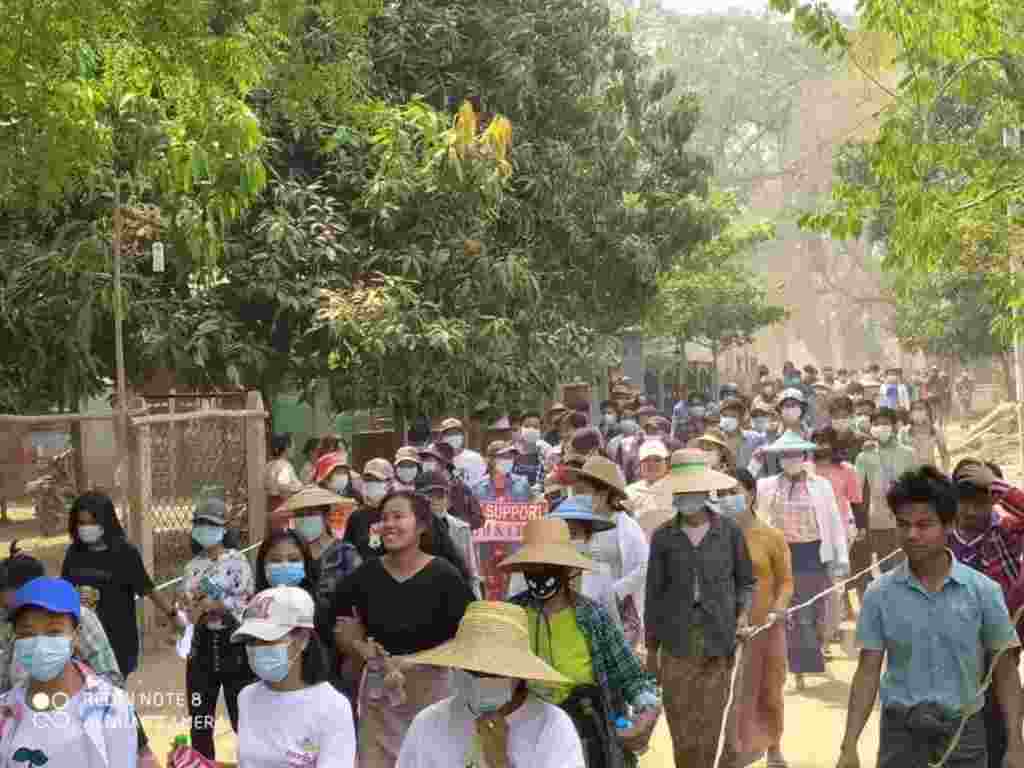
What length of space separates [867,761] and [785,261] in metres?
89.9

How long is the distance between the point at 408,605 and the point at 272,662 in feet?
6.11

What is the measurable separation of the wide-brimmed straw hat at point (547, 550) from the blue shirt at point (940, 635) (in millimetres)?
1140

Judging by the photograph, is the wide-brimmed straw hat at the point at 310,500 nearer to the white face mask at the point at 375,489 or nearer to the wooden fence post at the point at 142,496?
the white face mask at the point at 375,489

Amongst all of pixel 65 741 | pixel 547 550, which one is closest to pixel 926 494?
pixel 547 550

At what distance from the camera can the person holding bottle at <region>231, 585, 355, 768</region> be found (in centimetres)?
606

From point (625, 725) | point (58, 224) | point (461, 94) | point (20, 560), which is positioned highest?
point (461, 94)

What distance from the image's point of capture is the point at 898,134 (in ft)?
50.2

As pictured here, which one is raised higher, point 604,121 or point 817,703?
point 604,121

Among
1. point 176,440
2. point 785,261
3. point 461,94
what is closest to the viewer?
point 176,440

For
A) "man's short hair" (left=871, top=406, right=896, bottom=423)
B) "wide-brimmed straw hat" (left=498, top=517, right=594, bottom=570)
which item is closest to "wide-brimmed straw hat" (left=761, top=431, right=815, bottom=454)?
"man's short hair" (left=871, top=406, right=896, bottom=423)

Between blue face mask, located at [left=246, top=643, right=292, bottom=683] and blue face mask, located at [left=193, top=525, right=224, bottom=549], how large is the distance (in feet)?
13.1

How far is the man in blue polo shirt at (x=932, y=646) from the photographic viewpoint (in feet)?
22.0

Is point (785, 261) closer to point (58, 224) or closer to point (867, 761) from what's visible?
point (58, 224)

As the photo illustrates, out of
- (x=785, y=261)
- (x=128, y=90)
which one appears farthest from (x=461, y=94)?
(x=785, y=261)
